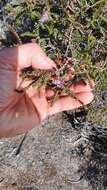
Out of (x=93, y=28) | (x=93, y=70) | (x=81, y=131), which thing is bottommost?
(x=81, y=131)

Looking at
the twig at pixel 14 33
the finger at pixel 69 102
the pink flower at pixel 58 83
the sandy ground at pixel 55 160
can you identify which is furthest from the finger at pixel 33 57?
the sandy ground at pixel 55 160

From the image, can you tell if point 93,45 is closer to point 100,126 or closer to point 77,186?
point 100,126

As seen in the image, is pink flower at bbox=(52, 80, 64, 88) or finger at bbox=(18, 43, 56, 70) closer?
finger at bbox=(18, 43, 56, 70)

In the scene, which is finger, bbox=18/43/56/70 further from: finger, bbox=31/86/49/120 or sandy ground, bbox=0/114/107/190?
sandy ground, bbox=0/114/107/190

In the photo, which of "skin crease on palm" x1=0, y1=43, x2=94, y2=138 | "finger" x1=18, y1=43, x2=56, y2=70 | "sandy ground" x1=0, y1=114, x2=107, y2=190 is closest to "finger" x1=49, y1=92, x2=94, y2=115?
"skin crease on palm" x1=0, y1=43, x2=94, y2=138

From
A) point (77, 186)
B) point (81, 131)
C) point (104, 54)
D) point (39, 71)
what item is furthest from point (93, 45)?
point (77, 186)

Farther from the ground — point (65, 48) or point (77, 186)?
point (65, 48)

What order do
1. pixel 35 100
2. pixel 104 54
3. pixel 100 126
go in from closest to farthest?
1. pixel 35 100
2. pixel 104 54
3. pixel 100 126

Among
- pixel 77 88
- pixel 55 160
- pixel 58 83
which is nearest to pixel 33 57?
pixel 58 83
